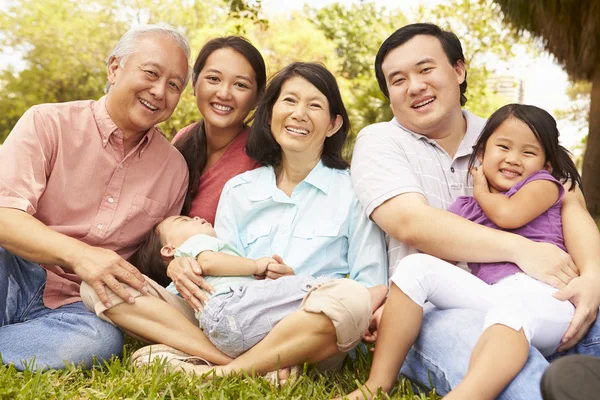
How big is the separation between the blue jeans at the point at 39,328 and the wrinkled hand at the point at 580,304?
2.18 meters

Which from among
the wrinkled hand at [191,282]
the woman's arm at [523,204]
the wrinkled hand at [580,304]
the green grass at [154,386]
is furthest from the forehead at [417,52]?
the green grass at [154,386]

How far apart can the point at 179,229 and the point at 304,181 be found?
75 cm

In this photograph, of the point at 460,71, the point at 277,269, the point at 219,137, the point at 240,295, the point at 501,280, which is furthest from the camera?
the point at 219,137

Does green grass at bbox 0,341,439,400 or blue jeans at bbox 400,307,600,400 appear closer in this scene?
blue jeans at bbox 400,307,600,400

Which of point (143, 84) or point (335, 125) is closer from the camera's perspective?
point (143, 84)

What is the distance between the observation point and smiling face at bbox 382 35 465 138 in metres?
3.49

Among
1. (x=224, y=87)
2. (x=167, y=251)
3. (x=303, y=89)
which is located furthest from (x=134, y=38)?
(x=167, y=251)

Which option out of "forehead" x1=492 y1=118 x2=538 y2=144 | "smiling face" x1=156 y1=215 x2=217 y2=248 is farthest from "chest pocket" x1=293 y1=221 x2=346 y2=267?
"forehead" x1=492 y1=118 x2=538 y2=144

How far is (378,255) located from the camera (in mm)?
3307

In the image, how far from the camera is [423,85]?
347 cm

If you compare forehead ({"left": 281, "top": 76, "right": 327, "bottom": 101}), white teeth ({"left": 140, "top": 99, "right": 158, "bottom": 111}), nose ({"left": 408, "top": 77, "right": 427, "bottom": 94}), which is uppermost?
nose ({"left": 408, "top": 77, "right": 427, "bottom": 94})

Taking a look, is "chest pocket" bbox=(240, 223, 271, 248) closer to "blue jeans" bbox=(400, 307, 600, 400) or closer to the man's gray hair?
"blue jeans" bbox=(400, 307, 600, 400)

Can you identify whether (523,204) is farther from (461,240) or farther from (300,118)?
(300,118)

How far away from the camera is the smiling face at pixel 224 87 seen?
4066 mm
